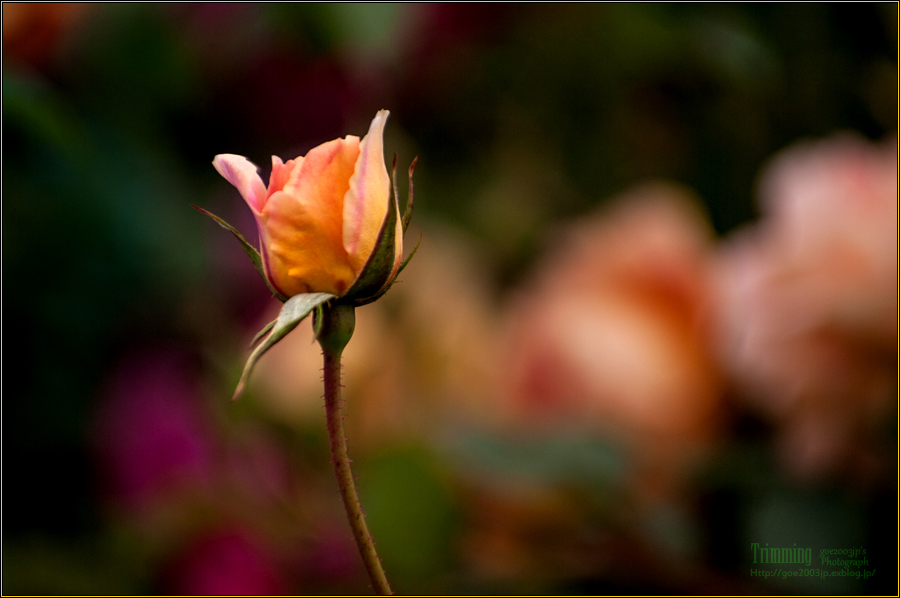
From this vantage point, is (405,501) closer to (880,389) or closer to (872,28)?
(880,389)

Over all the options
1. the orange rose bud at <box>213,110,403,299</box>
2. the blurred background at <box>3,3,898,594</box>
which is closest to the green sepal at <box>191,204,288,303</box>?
the orange rose bud at <box>213,110,403,299</box>

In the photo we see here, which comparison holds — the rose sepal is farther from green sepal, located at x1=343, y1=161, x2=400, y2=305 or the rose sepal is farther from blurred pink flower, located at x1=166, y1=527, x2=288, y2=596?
blurred pink flower, located at x1=166, y1=527, x2=288, y2=596

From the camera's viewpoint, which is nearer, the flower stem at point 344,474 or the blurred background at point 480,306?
the flower stem at point 344,474

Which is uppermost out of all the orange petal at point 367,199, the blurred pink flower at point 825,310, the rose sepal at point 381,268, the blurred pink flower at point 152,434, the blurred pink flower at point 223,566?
the orange petal at point 367,199

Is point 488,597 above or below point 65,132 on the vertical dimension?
below

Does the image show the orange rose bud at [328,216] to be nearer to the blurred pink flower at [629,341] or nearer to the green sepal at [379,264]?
the green sepal at [379,264]

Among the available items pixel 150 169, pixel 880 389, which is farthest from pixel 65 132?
pixel 880 389

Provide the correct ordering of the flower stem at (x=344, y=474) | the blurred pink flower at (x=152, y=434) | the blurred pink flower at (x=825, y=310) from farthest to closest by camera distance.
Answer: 1. the blurred pink flower at (x=152, y=434)
2. the blurred pink flower at (x=825, y=310)
3. the flower stem at (x=344, y=474)

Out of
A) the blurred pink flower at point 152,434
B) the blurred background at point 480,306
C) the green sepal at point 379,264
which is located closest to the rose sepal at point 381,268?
the green sepal at point 379,264
